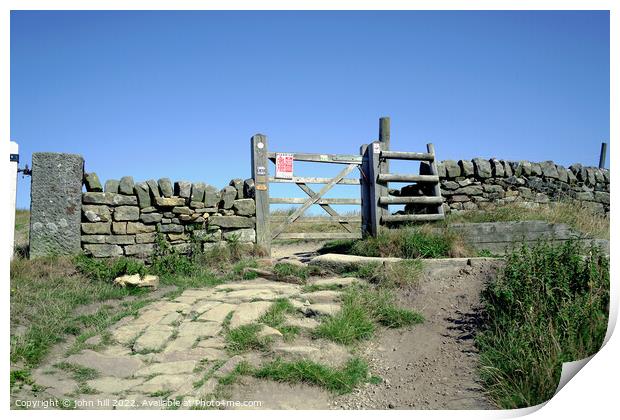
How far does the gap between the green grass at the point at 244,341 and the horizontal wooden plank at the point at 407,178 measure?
18.9 ft

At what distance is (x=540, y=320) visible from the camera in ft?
15.3

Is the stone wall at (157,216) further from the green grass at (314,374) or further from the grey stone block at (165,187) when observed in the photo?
the green grass at (314,374)

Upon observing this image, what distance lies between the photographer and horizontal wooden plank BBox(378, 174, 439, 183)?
10.2 meters

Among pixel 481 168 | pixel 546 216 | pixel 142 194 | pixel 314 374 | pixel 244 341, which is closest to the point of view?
pixel 314 374

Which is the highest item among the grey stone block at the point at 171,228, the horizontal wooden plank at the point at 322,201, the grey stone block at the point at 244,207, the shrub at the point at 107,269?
the horizontal wooden plank at the point at 322,201

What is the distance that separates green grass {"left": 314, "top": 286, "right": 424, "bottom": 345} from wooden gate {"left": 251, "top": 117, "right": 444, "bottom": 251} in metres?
3.64

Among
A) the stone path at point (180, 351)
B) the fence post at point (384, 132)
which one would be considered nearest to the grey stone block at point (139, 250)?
the stone path at point (180, 351)

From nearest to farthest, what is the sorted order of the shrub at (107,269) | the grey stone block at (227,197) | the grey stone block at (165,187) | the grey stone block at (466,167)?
the shrub at (107,269) → the grey stone block at (165,187) → the grey stone block at (227,197) → the grey stone block at (466,167)

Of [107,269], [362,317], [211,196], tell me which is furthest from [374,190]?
[107,269]

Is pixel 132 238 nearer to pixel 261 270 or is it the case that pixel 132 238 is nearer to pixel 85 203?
pixel 85 203

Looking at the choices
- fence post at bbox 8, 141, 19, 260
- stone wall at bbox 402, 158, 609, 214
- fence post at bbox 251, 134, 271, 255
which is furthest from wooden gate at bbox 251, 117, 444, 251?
fence post at bbox 8, 141, 19, 260

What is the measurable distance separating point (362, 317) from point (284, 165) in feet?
16.4

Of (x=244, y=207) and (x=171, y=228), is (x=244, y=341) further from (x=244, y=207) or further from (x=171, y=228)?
(x=244, y=207)

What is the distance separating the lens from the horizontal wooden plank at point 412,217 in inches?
398
